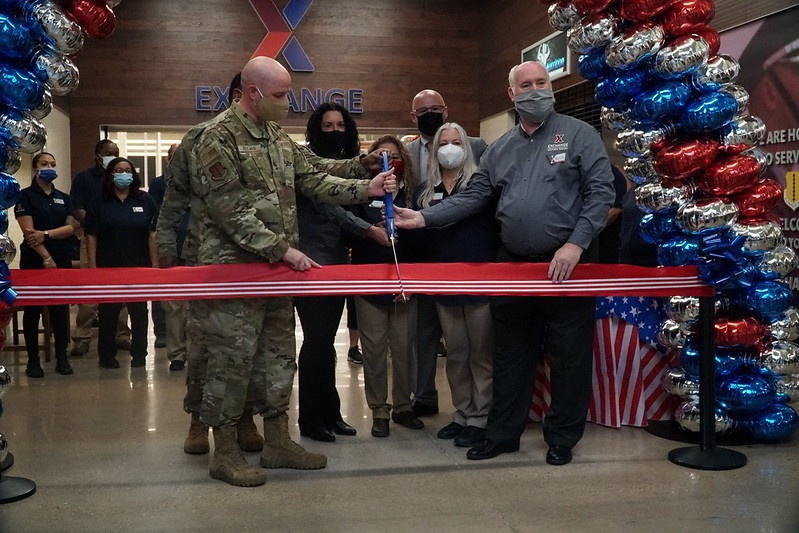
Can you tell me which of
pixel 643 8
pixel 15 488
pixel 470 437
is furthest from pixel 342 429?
pixel 643 8

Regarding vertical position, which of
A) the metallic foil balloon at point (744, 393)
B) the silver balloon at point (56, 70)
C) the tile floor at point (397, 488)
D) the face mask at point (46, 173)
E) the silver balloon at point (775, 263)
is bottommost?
the tile floor at point (397, 488)

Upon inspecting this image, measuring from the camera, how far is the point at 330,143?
398 cm

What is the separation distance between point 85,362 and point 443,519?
4319 millimetres

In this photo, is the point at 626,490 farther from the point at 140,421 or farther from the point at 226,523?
the point at 140,421

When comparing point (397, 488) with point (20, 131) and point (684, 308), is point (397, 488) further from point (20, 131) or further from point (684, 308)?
point (20, 131)

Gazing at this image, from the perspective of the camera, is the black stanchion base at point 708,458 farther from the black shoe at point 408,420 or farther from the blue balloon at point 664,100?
the blue balloon at point 664,100

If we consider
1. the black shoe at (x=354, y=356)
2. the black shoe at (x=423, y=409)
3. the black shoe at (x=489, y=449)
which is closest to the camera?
the black shoe at (x=489, y=449)

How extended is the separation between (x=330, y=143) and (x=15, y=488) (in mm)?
2070

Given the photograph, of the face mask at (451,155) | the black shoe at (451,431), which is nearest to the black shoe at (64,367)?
the black shoe at (451,431)

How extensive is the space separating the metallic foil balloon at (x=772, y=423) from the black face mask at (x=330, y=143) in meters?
2.33

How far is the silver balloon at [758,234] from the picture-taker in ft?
11.8

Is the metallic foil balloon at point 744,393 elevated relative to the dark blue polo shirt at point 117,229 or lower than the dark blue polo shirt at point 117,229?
lower

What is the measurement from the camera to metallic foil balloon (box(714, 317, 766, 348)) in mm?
3662

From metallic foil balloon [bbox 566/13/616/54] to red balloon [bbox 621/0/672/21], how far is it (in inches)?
4.1
